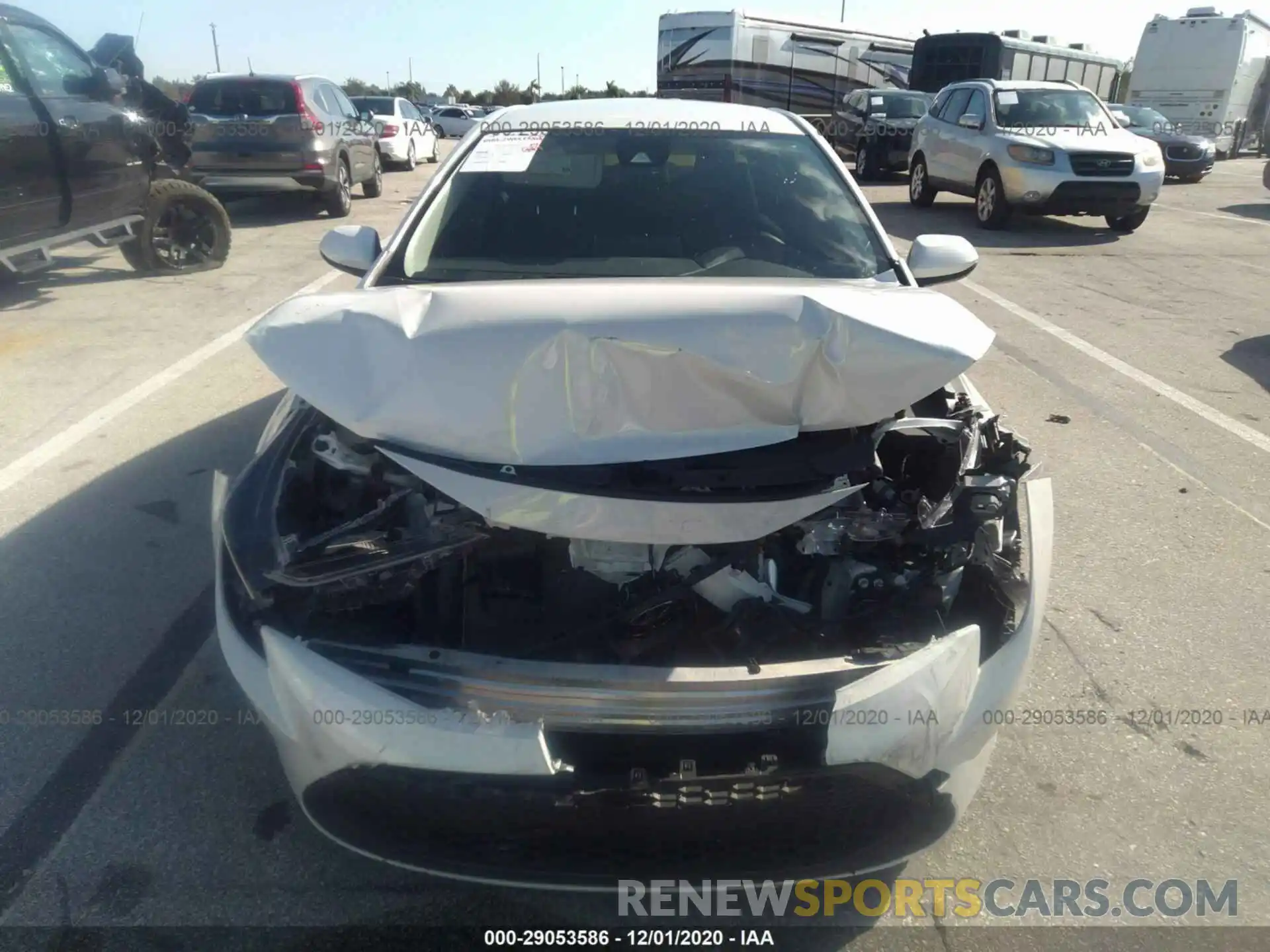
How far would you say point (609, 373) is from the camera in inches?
82.2

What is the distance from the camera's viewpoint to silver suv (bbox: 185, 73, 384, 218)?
451 inches

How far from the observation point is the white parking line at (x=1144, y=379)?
17.2ft

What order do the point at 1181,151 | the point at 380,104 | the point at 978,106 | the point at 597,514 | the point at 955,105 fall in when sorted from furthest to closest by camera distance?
the point at 380,104, the point at 1181,151, the point at 955,105, the point at 978,106, the point at 597,514

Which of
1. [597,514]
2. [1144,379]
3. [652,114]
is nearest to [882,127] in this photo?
[1144,379]

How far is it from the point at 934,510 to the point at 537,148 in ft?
7.44

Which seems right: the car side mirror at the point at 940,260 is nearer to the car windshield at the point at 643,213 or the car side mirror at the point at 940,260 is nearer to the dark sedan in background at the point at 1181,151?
the car windshield at the point at 643,213

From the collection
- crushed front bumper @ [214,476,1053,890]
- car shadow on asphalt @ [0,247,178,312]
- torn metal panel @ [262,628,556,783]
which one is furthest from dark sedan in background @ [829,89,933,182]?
torn metal panel @ [262,628,556,783]

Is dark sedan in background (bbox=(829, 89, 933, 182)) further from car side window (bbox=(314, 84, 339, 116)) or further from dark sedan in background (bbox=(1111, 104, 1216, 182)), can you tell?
car side window (bbox=(314, 84, 339, 116))

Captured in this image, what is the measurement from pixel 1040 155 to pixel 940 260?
9365mm

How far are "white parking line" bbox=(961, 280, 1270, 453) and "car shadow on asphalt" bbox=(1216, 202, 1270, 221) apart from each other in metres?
8.95

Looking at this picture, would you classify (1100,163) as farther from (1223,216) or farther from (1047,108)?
(1223,216)

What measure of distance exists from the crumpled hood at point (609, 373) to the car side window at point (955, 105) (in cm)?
1272

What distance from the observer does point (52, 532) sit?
3.90m

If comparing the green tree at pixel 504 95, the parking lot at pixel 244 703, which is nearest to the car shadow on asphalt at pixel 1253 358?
the parking lot at pixel 244 703
